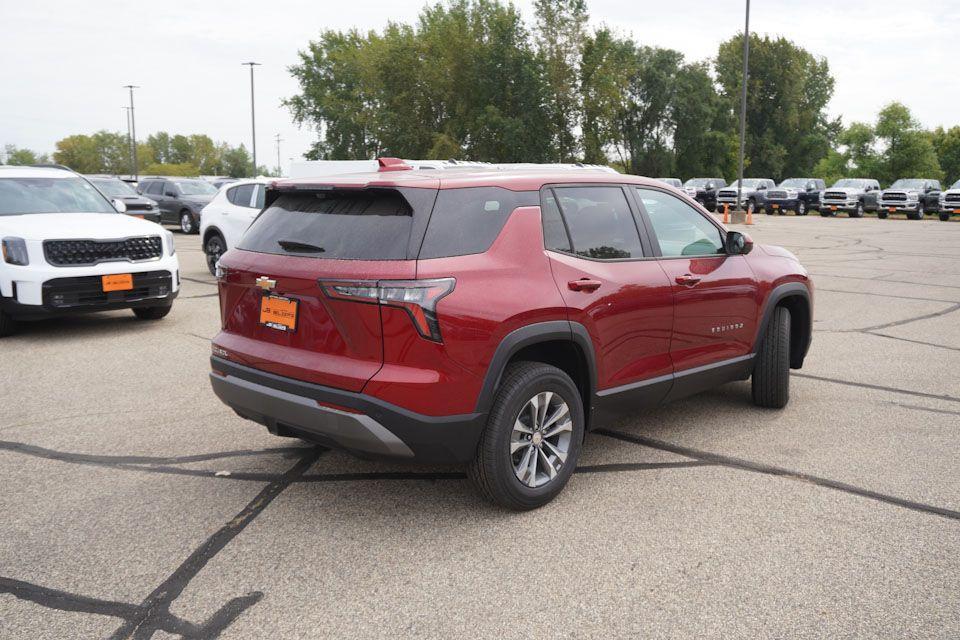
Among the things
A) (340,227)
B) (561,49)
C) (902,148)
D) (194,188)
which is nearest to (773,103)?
(902,148)

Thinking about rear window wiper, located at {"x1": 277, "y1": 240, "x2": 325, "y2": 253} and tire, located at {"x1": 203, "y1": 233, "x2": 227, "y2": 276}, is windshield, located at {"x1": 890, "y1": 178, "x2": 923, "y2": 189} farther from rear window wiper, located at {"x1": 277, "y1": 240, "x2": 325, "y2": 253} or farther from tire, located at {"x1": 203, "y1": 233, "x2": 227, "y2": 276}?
rear window wiper, located at {"x1": 277, "y1": 240, "x2": 325, "y2": 253}

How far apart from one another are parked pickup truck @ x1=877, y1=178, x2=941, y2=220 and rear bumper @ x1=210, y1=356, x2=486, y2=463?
39.4 m

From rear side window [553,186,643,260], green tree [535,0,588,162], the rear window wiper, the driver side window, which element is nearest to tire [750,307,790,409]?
the driver side window

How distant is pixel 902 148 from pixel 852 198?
31.0 metres

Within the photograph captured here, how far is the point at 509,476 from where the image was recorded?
380 cm

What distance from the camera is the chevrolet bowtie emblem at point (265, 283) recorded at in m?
3.84

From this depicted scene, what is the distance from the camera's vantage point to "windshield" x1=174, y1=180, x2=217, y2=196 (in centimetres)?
2509

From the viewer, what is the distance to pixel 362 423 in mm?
3469

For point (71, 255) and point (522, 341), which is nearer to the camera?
point (522, 341)

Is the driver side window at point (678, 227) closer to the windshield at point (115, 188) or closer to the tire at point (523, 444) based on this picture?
the tire at point (523, 444)

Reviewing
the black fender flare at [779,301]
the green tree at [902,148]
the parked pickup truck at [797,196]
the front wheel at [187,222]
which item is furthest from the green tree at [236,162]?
the black fender flare at [779,301]

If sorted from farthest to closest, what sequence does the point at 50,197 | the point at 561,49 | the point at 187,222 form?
the point at 561,49 → the point at 187,222 → the point at 50,197

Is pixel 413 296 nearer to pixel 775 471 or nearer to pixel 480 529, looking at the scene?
pixel 480 529

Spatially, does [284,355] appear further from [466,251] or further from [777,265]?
[777,265]
